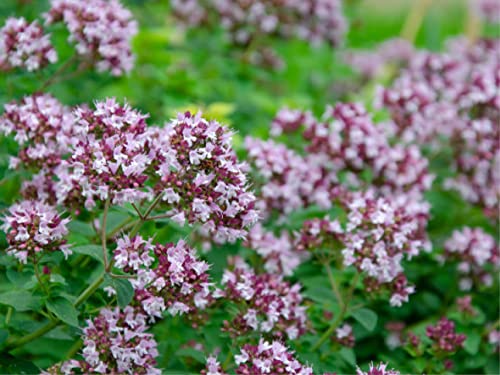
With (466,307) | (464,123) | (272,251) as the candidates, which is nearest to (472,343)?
(466,307)

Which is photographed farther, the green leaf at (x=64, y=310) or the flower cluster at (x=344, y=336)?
the flower cluster at (x=344, y=336)

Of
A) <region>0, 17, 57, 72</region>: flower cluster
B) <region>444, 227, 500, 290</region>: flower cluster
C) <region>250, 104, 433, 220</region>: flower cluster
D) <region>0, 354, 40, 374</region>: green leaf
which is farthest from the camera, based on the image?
<region>444, 227, 500, 290</region>: flower cluster


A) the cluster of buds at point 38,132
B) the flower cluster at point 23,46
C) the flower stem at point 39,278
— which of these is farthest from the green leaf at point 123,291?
the flower cluster at point 23,46

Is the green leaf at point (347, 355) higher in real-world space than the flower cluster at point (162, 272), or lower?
higher

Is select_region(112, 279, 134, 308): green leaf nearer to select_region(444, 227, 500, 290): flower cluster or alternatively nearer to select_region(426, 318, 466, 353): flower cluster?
select_region(426, 318, 466, 353): flower cluster

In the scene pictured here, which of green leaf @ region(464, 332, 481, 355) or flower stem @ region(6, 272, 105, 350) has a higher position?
green leaf @ region(464, 332, 481, 355)

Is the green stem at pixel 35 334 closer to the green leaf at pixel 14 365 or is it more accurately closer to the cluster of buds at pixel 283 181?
the green leaf at pixel 14 365

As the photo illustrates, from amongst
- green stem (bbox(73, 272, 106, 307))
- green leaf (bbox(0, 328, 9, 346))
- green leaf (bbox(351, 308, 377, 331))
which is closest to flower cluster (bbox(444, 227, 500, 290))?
green leaf (bbox(351, 308, 377, 331))
